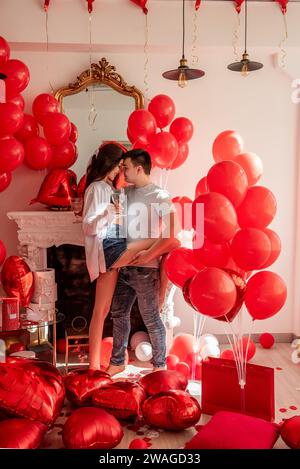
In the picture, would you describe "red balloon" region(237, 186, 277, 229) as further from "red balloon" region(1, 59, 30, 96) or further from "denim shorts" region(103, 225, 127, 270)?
"red balloon" region(1, 59, 30, 96)

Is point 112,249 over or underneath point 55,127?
underneath

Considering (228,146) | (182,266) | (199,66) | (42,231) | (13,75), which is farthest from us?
(199,66)

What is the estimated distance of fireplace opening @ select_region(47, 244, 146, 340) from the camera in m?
4.07

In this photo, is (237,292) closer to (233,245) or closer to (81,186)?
(233,245)

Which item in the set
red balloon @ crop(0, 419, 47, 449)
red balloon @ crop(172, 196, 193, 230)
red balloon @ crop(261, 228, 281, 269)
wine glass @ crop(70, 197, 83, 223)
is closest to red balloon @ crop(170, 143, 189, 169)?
red balloon @ crop(172, 196, 193, 230)

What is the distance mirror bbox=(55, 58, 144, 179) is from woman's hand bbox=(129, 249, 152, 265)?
3.57 feet

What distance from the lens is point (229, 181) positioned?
240cm

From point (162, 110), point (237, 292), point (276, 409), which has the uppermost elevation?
point (162, 110)

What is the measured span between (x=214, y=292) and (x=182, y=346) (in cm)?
127

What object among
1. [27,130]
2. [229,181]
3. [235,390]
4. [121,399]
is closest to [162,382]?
[121,399]

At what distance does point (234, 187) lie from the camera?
2412mm

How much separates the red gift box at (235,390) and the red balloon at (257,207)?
2.57ft

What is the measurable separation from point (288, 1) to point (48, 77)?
193cm
